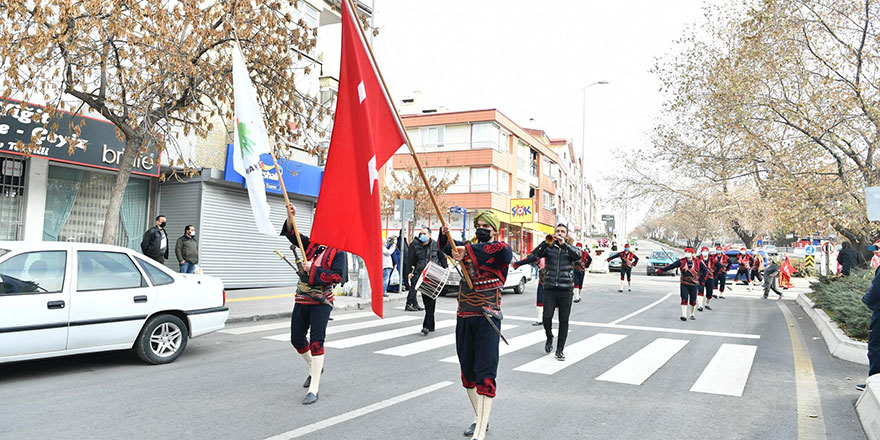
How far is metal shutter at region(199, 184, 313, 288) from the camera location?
53.4 feet

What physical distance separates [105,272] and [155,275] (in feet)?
1.96

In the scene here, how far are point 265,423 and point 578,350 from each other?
554 centimetres

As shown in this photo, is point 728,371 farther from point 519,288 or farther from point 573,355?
point 519,288

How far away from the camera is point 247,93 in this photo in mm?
6672

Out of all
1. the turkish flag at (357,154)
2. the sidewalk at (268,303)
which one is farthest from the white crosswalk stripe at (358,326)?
the turkish flag at (357,154)

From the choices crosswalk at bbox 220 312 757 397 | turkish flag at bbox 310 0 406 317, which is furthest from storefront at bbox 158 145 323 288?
turkish flag at bbox 310 0 406 317

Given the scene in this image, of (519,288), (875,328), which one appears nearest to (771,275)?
(519,288)

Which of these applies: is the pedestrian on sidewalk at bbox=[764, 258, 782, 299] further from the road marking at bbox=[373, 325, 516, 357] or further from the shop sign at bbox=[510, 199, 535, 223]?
the road marking at bbox=[373, 325, 516, 357]

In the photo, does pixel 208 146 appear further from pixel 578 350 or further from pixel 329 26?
pixel 578 350

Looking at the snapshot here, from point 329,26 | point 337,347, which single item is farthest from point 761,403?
point 329,26

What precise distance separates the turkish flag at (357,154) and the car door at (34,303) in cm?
333

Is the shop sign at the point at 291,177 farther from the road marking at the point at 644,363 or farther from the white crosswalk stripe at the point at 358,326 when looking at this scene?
the road marking at the point at 644,363

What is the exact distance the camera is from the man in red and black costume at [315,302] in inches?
219

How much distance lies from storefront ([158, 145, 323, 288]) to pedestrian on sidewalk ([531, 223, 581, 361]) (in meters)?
8.68
